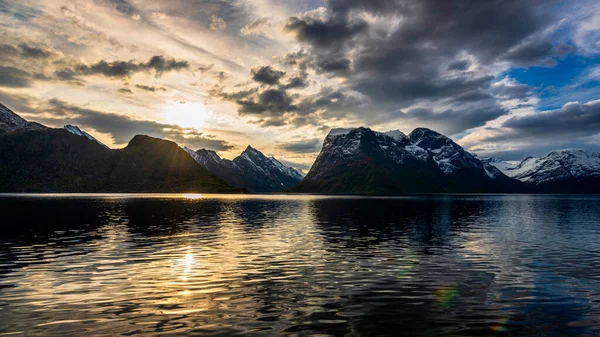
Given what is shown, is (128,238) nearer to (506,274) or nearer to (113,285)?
(113,285)

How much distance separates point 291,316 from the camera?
2333cm

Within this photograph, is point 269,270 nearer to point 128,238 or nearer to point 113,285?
point 113,285

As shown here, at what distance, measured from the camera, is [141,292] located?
94.3 feet

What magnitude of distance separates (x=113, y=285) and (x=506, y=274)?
34.0m

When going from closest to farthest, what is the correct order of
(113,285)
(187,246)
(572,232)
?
(113,285) < (187,246) < (572,232)

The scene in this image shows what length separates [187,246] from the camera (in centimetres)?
5297

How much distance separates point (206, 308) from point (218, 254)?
22.1 meters

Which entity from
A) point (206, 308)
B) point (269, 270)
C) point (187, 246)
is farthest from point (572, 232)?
point (206, 308)

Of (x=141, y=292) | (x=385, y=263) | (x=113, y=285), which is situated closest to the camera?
(x=141, y=292)

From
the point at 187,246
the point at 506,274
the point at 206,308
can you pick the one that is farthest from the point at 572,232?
the point at 206,308

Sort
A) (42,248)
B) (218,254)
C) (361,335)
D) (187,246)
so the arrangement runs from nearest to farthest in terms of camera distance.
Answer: (361,335) → (218,254) → (42,248) → (187,246)

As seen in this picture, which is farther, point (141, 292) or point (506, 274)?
point (506, 274)

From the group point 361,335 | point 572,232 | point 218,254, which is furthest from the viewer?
point 572,232

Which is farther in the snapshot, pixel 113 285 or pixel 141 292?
pixel 113 285
